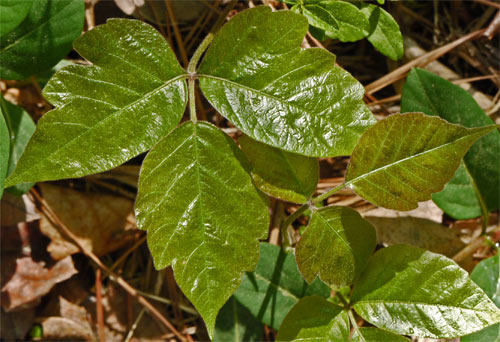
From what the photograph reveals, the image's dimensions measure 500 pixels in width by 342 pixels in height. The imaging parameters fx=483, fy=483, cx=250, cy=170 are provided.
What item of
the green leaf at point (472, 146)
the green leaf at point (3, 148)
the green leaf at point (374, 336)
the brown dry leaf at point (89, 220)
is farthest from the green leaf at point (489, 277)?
the green leaf at point (3, 148)

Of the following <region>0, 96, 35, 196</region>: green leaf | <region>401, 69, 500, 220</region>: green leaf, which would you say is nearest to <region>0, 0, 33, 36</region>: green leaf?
<region>0, 96, 35, 196</region>: green leaf

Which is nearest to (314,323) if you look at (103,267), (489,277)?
(489,277)

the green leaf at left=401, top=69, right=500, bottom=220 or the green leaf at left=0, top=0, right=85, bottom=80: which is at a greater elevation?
the green leaf at left=0, top=0, right=85, bottom=80

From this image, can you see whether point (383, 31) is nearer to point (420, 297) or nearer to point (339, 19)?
point (339, 19)

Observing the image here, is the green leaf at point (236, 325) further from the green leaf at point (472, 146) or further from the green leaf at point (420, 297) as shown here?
the green leaf at point (472, 146)

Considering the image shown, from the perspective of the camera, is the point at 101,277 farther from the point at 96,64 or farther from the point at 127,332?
the point at 96,64

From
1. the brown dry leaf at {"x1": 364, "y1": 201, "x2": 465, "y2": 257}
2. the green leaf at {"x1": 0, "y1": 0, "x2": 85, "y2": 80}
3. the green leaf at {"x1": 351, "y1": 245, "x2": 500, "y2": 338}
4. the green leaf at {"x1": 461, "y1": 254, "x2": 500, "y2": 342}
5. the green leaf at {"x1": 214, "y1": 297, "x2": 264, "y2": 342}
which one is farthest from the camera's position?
the brown dry leaf at {"x1": 364, "y1": 201, "x2": 465, "y2": 257}

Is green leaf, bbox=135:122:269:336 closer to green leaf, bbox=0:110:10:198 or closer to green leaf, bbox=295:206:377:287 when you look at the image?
green leaf, bbox=295:206:377:287

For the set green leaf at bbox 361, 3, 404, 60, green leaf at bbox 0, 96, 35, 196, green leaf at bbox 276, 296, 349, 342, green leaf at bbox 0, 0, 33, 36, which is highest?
green leaf at bbox 0, 0, 33, 36
